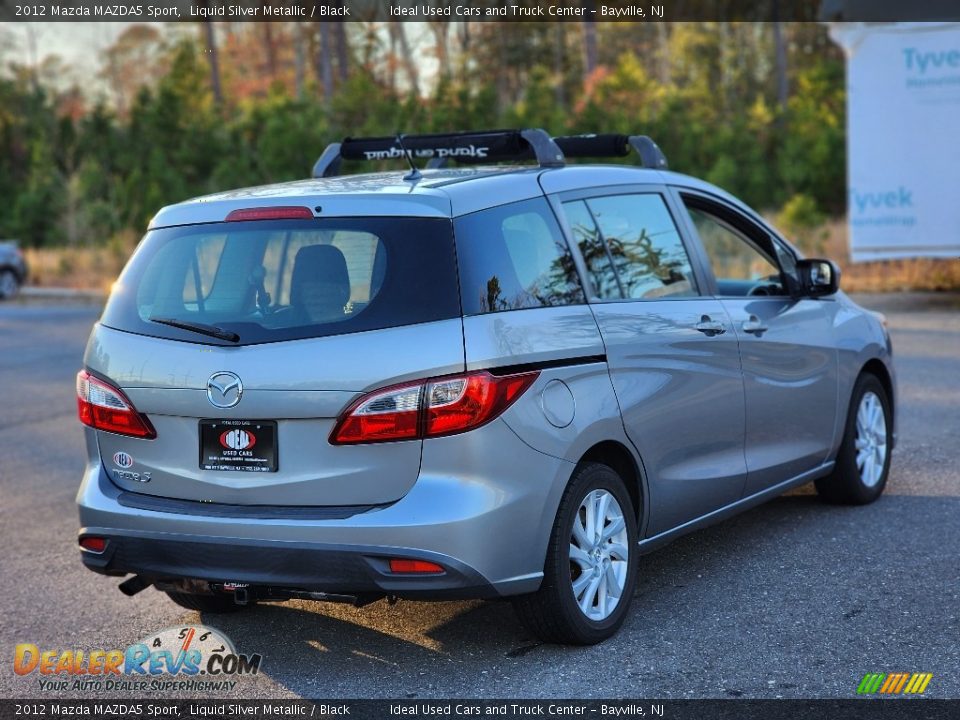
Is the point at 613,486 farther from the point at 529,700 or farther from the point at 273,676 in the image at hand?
the point at 273,676

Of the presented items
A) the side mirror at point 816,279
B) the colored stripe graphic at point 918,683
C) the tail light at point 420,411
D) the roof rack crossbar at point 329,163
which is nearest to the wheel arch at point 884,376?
the side mirror at point 816,279

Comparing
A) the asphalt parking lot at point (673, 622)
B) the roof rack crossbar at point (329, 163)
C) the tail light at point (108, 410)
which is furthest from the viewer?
the roof rack crossbar at point (329, 163)

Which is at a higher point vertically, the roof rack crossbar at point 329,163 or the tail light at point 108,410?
the roof rack crossbar at point 329,163

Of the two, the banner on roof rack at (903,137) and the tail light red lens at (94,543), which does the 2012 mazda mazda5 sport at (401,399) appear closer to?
the tail light red lens at (94,543)

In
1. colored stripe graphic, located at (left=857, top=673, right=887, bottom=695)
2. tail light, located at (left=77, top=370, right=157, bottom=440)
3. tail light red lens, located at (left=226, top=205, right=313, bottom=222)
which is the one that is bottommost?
colored stripe graphic, located at (left=857, top=673, right=887, bottom=695)

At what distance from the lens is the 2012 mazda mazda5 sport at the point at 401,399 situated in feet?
14.8

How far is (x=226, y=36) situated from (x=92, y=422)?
6365cm

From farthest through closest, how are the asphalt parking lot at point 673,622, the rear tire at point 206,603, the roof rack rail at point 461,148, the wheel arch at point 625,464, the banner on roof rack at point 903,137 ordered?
1. the banner on roof rack at point 903,137
2. the roof rack rail at point 461,148
3. the rear tire at point 206,603
4. the wheel arch at point 625,464
5. the asphalt parking lot at point 673,622

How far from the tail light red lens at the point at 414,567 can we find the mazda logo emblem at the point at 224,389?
0.78m

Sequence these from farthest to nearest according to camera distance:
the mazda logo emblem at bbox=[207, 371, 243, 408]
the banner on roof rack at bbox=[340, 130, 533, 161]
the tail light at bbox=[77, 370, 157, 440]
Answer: the banner on roof rack at bbox=[340, 130, 533, 161] < the tail light at bbox=[77, 370, 157, 440] < the mazda logo emblem at bbox=[207, 371, 243, 408]

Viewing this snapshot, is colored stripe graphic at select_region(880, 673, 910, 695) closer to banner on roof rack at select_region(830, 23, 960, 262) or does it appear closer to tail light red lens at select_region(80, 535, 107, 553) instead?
tail light red lens at select_region(80, 535, 107, 553)

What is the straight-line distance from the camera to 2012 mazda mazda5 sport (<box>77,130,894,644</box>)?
4.50 meters

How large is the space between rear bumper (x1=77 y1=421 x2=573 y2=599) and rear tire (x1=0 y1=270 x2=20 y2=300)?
24.2 m

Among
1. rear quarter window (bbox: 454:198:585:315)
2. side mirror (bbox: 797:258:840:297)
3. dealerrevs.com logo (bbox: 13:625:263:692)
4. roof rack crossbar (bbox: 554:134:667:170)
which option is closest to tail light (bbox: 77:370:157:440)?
dealerrevs.com logo (bbox: 13:625:263:692)
